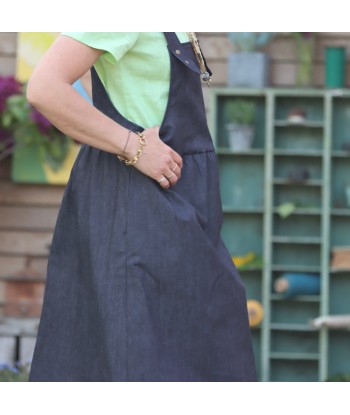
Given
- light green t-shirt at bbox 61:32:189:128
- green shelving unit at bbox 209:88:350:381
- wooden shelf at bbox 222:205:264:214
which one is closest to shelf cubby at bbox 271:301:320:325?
green shelving unit at bbox 209:88:350:381

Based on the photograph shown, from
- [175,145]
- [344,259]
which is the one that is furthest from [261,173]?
[175,145]

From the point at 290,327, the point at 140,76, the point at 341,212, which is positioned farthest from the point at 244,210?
the point at 140,76

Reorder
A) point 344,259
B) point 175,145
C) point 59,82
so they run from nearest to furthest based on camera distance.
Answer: point 59,82 → point 175,145 → point 344,259

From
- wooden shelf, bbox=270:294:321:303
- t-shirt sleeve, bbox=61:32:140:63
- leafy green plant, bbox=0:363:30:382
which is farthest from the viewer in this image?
wooden shelf, bbox=270:294:321:303

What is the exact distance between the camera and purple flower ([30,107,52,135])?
5.16m

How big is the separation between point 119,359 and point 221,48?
3770 mm

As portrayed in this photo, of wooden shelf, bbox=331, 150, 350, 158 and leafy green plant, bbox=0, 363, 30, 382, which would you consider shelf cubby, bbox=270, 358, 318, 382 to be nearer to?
wooden shelf, bbox=331, 150, 350, 158

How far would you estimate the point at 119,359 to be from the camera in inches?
77.3

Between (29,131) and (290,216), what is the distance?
1.40 metres

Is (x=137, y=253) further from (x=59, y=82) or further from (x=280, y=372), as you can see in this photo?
(x=280, y=372)

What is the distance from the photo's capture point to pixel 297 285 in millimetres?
5441

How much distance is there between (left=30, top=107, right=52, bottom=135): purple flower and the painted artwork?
19 centimetres

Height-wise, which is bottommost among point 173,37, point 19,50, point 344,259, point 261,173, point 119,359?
point 119,359

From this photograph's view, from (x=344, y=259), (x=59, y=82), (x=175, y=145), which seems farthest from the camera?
(x=344, y=259)
